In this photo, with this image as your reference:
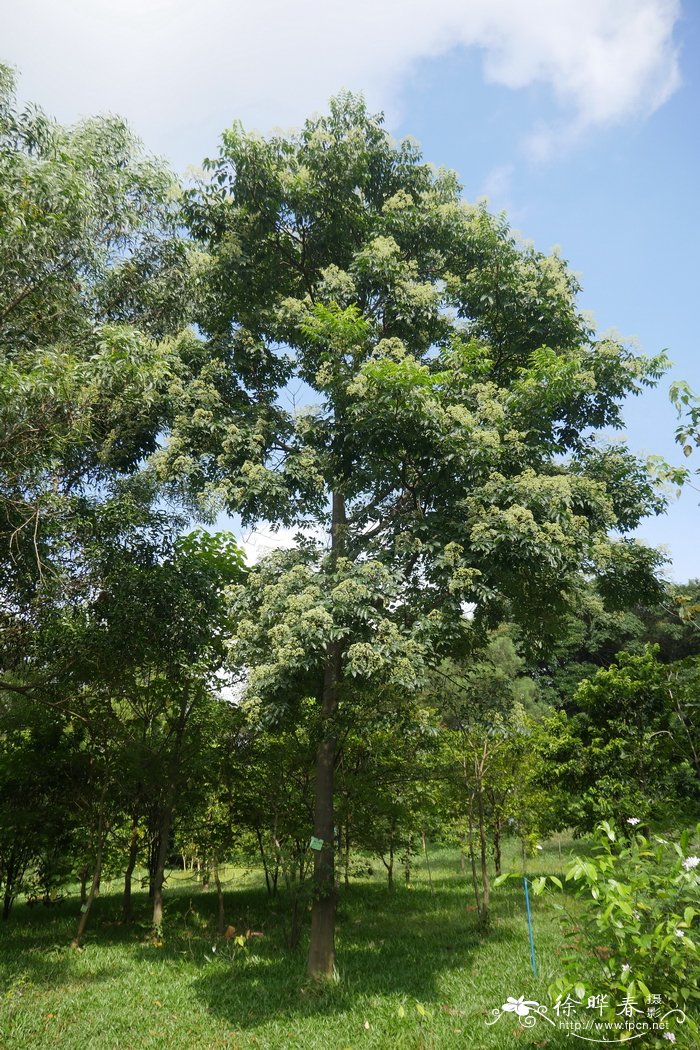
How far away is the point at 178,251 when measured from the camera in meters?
12.8

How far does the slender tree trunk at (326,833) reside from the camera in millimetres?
9422

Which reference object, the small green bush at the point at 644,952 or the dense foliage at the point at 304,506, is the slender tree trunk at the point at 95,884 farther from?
the small green bush at the point at 644,952

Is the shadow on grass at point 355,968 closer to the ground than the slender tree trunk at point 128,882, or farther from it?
closer to the ground

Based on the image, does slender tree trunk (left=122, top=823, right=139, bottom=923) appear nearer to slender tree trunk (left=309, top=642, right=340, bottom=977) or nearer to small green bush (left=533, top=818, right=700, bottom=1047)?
slender tree trunk (left=309, top=642, right=340, bottom=977)

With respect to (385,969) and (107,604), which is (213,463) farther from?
(385,969)

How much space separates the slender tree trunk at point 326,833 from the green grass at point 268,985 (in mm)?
406

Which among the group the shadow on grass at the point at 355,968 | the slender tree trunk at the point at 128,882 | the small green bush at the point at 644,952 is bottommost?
the shadow on grass at the point at 355,968

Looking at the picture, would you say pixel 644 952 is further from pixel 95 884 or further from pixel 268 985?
pixel 95 884

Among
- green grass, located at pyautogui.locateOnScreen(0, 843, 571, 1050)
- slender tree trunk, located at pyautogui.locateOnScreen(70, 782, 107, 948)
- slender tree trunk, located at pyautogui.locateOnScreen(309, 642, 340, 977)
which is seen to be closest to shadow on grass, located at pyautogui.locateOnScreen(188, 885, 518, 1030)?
green grass, located at pyautogui.locateOnScreen(0, 843, 571, 1050)

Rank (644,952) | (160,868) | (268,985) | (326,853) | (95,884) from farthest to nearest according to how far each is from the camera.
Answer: (160,868) → (95,884) → (326,853) → (268,985) → (644,952)

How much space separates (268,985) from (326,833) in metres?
2.11

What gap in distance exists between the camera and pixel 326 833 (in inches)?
391

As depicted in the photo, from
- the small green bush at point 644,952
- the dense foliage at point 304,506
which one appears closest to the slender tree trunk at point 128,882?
the dense foliage at point 304,506

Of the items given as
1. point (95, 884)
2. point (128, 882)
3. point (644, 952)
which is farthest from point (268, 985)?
point (644, 952)
